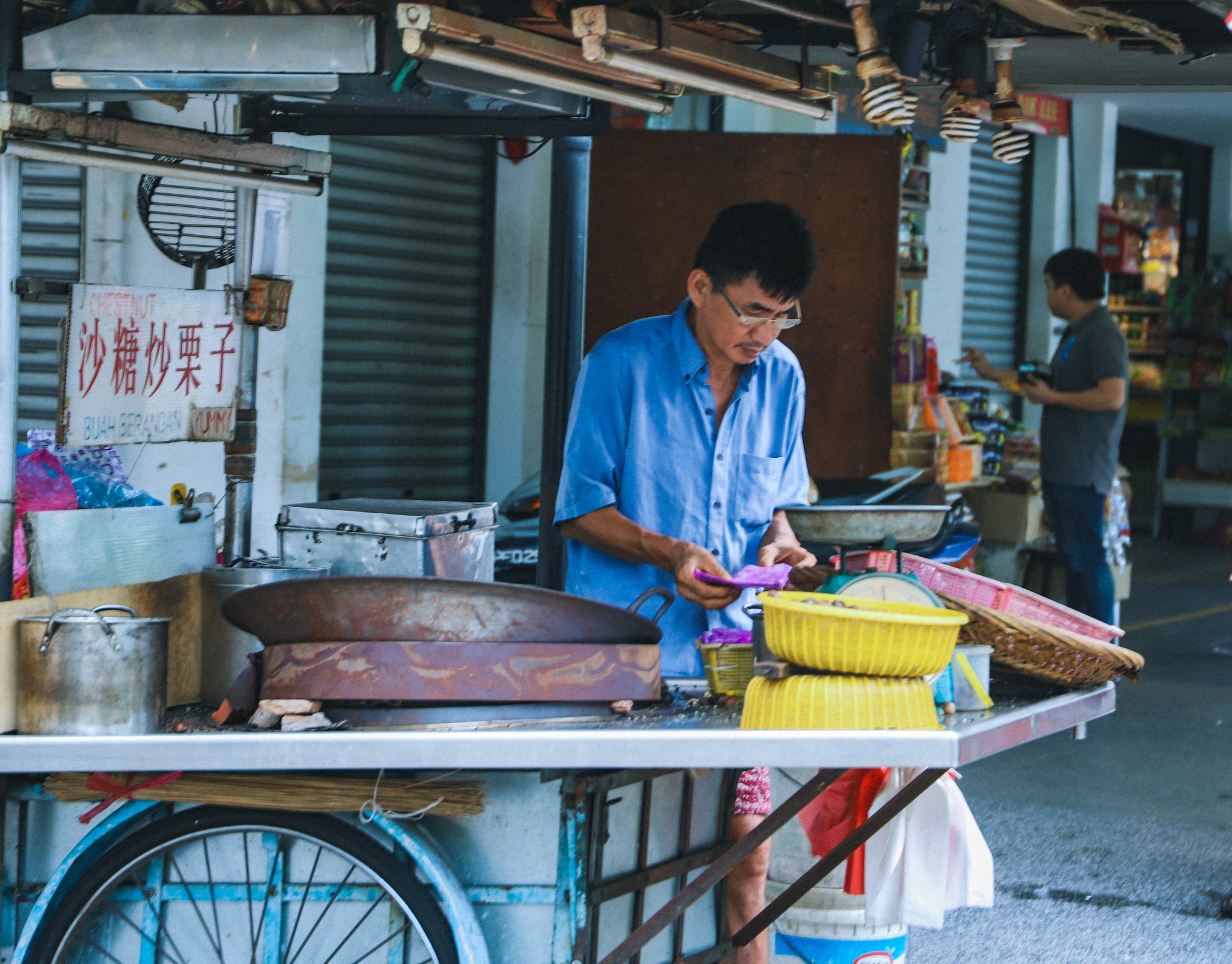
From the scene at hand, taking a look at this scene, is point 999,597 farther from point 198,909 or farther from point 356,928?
point 198,909

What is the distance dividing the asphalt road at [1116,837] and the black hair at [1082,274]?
1.95 meters

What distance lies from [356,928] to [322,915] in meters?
0.06

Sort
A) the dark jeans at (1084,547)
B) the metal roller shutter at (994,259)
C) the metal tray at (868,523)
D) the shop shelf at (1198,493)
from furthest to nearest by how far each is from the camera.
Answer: the shop shelf at (1198,493) → the metal roller shutter at (994,259) → the dark jeans at (1084,547) → the metal tray at (868,523)

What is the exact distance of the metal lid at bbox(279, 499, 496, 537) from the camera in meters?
2.56

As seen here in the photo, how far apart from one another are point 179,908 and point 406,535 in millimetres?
734

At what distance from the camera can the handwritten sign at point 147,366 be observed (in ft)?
8.52

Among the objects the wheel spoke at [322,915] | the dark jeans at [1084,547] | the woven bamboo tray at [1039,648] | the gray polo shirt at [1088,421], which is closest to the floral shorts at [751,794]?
the woven bamboo tray at [1039,648]

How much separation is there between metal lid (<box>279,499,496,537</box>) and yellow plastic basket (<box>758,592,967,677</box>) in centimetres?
68

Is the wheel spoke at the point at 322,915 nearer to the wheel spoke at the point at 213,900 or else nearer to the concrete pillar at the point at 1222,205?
the wheel spoke at the point at 213,900

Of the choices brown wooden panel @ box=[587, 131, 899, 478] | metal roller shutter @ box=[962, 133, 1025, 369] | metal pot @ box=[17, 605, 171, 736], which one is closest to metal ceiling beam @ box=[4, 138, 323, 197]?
metal pot @ box=[17, 605, 171, 736]

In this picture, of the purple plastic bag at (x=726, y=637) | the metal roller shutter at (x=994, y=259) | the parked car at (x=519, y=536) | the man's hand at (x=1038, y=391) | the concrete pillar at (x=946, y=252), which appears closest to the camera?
the purple plastic bag at (x=726, y=637)

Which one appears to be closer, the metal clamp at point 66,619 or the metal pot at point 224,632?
the metal clamp at point 66,619

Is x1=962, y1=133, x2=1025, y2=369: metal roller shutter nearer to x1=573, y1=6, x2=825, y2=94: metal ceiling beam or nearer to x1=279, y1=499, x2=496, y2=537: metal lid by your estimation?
x1=573, y1=6, x2=825, y2=94: metal ceiling beam

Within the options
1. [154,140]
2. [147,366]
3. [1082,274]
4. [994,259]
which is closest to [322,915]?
[147,366]
